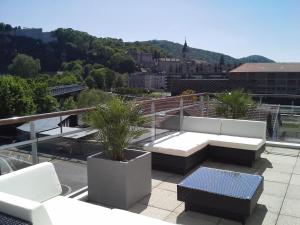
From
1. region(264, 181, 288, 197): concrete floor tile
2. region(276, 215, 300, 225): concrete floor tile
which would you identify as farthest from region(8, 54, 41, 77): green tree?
region(276, 215, 300, 225): concrete floor tile

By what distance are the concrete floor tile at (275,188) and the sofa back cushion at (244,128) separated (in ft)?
3.34

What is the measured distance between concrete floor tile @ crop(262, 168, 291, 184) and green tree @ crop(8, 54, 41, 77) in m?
83.5

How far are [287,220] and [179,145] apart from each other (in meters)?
1.66

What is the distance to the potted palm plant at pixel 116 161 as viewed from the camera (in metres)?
3.19

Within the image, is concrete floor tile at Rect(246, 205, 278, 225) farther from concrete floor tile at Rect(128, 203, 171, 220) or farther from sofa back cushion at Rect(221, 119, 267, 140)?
sofa back cushion at Rect(221, 119, 267, 140)

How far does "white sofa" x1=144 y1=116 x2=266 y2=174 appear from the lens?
4238 millimetres

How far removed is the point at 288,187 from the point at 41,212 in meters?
3.15

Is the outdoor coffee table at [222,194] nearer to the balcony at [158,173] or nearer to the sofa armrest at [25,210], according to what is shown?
the balcony at [158,173]

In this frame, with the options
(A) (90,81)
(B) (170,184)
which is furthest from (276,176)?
(A) (90,81)

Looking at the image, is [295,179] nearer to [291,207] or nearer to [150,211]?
[291,207]

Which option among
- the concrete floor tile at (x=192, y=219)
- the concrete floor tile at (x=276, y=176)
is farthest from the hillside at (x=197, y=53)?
the concrete floor tile at (x=192, y=219)

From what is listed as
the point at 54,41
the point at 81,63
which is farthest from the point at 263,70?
the point at 54,41

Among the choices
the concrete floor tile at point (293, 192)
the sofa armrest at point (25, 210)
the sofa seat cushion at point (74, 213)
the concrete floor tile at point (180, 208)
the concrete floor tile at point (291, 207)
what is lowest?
the concrete floor tile at point (180, 208)

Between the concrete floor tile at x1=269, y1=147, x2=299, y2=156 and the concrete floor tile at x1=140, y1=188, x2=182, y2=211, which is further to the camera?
the concrete floor tile at x1=269, y1=147, x2=299, y2=156
